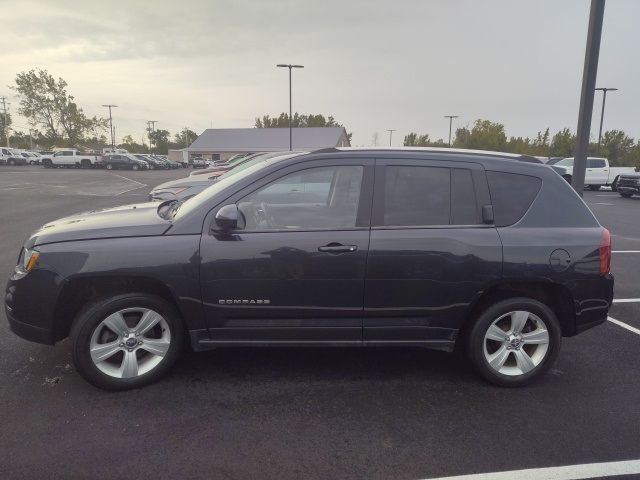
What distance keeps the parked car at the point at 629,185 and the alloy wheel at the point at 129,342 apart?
952 inches

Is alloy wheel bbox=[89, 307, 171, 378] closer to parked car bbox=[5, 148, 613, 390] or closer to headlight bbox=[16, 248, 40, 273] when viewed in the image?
parked car bbox=[5, 148, 613, 390]

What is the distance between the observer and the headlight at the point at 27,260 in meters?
3.30

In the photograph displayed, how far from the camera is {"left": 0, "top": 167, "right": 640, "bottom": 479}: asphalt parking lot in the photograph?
2.71 m

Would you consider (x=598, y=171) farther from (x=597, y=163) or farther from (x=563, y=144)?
(x=563, y=144)

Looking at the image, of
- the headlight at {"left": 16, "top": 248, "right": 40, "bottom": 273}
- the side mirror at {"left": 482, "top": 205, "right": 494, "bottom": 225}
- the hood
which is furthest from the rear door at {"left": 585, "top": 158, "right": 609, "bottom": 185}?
the headlight at {"left": 16, "top": 248, "right": 40, "bottom": 273}

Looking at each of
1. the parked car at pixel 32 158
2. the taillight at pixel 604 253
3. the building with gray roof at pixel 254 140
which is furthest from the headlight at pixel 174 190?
the building with gray roof at pixel 254 140

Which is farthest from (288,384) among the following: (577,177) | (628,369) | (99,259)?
(577,177)

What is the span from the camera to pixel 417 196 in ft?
11.5

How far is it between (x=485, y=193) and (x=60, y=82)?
9443cm

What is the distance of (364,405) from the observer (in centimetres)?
334

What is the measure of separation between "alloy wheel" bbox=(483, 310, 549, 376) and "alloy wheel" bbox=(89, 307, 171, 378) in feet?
8.00

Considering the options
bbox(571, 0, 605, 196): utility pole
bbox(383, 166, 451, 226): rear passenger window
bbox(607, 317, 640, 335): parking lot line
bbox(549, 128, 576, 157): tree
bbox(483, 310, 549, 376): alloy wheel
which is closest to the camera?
bbox(383, 166, 451, 226): rear passenger window

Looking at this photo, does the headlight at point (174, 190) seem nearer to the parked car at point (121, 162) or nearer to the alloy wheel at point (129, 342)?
the alloy wheel at point (129, 342)

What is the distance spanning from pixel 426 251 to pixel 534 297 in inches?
40.2
